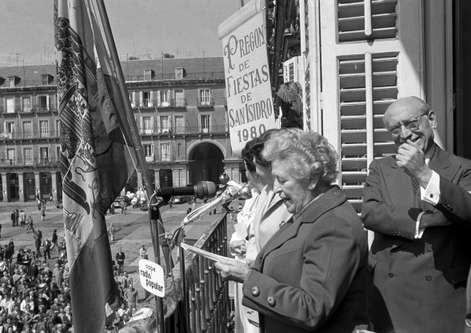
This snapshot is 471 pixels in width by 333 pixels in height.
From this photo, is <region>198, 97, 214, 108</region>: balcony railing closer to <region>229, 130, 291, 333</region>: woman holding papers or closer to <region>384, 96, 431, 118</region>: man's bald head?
<region>229, 130, 291, 333</region>: woman holding papers

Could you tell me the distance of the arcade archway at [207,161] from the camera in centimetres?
5538

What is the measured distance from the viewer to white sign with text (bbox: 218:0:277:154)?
14.3ft

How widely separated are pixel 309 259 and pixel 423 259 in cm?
76

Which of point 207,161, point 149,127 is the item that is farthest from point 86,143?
point 207,161

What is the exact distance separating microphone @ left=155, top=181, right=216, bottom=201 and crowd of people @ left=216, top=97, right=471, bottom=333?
378mm

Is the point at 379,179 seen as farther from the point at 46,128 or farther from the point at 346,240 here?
the point at 46,128

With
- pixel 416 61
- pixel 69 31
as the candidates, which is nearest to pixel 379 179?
pixel 416 61

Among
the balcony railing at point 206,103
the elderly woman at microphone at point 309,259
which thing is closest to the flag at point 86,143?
the elderly woman at microphone at point 309,259

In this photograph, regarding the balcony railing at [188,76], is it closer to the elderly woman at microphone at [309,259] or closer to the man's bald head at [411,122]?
the man's bald head at [411,122]

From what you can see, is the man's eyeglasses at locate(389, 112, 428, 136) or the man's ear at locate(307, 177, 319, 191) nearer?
the man's ear at locate(307, 177, 319, 191)

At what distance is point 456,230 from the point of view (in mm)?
2311

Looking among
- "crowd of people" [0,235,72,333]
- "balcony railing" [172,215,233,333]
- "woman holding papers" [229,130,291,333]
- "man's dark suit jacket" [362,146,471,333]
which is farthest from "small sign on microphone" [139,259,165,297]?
"crowd of people" [0,235,72,333]

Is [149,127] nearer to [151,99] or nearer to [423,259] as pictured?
[151,99]

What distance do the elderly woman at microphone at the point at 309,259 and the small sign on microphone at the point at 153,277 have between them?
1.32ft
